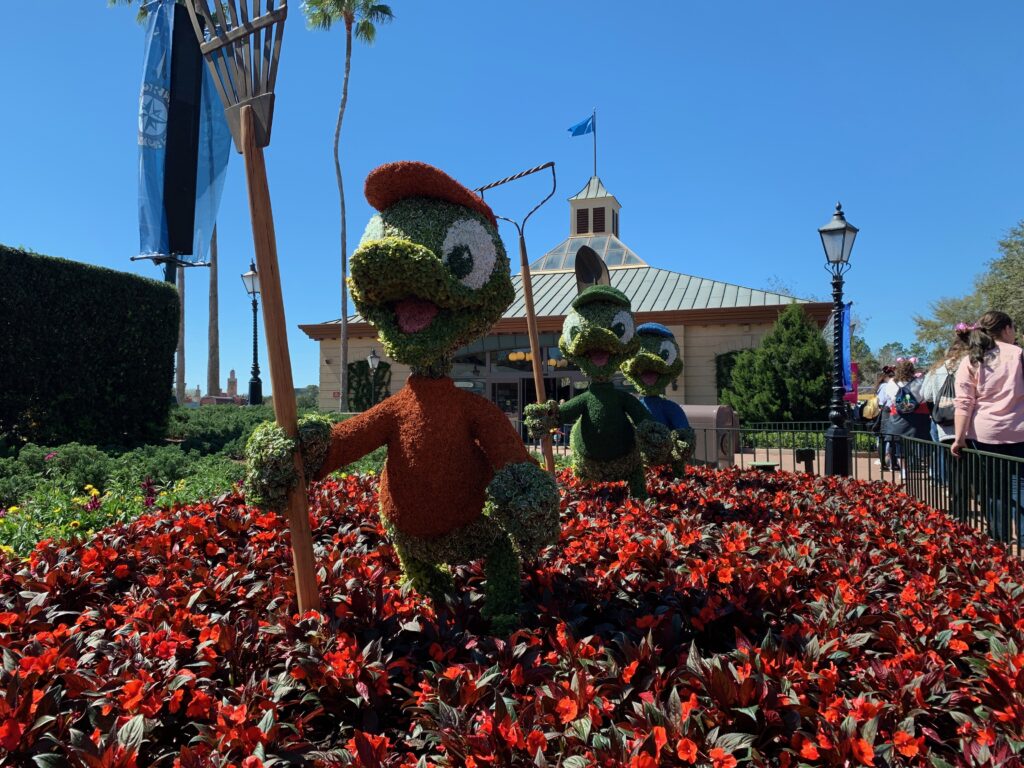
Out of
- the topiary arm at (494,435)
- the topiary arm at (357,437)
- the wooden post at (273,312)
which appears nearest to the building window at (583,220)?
the topiary arm at (494,435)

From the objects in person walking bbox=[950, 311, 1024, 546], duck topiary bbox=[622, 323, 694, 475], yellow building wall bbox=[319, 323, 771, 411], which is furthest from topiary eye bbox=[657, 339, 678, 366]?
yellow building wall bbox=[319, 323, 771, 411]

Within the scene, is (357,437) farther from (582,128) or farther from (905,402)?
(582,128)

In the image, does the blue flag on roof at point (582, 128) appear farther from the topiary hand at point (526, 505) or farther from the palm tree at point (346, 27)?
the topiary hand at point (526, 505)

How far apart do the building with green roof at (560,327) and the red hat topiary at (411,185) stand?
1207 centimetres

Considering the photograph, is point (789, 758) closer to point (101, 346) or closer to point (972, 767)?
point (972, 767)

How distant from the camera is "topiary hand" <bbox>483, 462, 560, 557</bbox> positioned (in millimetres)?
2391

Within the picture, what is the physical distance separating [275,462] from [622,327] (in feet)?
11.7

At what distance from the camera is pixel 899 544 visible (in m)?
3.95

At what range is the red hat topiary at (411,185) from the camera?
109 inches

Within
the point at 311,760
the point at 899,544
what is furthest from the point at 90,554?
the point at 899,544

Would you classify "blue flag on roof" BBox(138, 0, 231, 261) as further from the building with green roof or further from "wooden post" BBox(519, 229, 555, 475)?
"wooden post" BBox(519, 229, 555, 475)

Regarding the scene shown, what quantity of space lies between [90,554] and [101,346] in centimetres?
748

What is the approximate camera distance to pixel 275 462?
240cm

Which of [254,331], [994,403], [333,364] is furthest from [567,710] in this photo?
[333,364]
